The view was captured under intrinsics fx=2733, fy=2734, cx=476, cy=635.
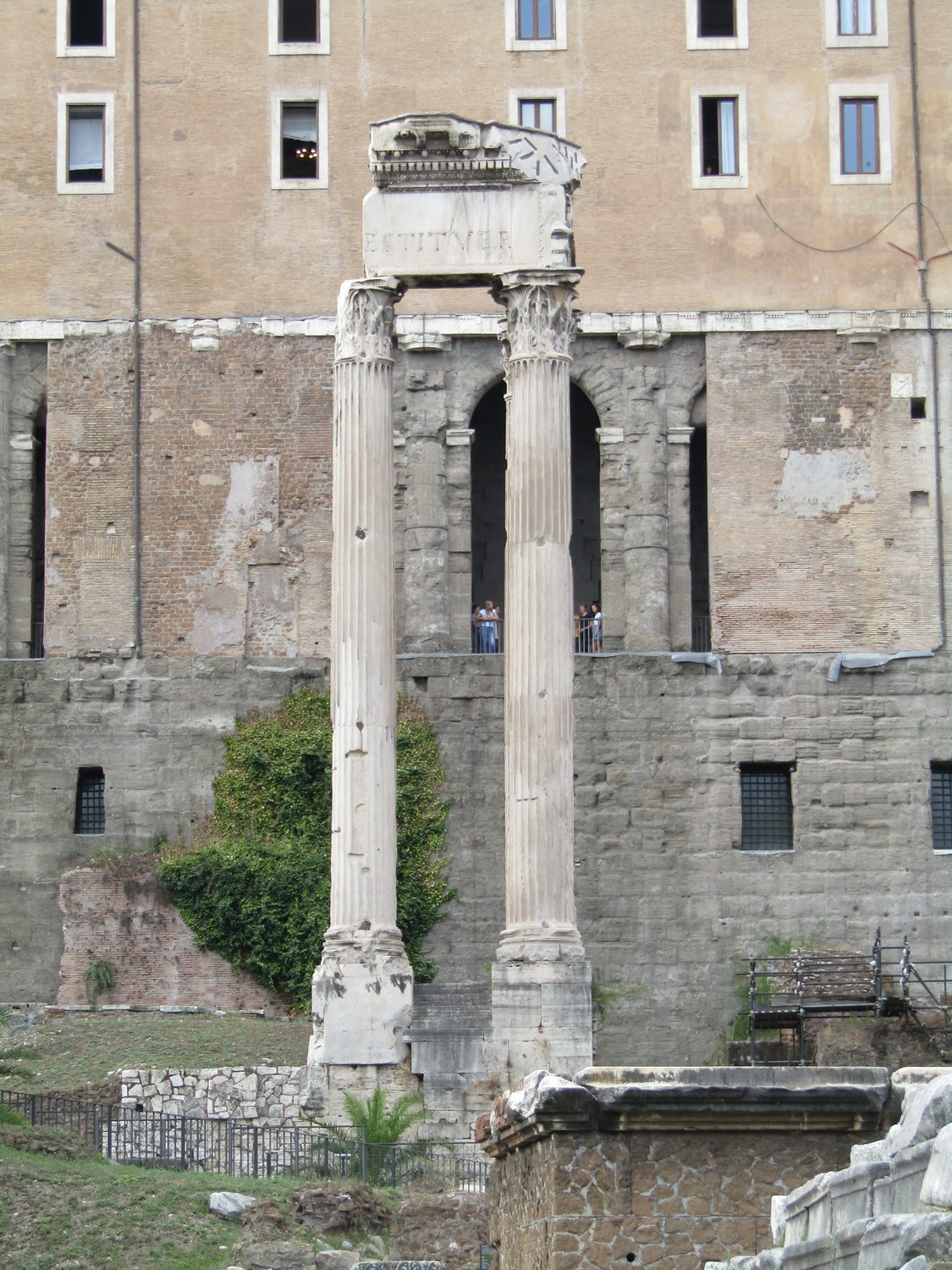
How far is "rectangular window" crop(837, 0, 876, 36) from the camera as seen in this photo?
150 ft

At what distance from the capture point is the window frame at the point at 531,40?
45.7m

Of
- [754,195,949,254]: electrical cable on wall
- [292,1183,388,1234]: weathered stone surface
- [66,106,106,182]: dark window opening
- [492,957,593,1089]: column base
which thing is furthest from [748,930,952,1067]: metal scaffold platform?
[66,106,106,182]: dark window opening

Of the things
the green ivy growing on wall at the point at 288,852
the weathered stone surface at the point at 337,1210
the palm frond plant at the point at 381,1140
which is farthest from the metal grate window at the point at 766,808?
the weathered stone surface at the point at 337,1210

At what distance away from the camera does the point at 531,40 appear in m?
45.8

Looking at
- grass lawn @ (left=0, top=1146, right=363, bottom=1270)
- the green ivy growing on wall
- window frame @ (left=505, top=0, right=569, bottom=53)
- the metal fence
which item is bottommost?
grass lawn @ (left=0, top=1146, right=363, bottom=1270)

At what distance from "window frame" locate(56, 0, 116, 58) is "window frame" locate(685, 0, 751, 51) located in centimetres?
965

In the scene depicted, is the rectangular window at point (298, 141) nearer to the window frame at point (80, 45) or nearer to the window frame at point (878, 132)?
the window frame at point (80, 45)

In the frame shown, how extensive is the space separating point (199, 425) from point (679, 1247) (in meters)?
28.5

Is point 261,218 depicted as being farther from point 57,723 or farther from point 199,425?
point 57,723

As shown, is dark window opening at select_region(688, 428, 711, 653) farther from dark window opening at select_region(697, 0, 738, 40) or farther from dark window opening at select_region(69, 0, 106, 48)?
dark window opening at select_region(69, 0, 106, 48)

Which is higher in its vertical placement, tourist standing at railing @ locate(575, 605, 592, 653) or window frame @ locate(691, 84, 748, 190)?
window frame @ locate(691, 84, 748, 190)

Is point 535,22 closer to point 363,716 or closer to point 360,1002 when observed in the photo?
point 363,716

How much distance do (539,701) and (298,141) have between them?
1463 centimetres

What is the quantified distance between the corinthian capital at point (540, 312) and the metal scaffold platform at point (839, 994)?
8979 millimetres
